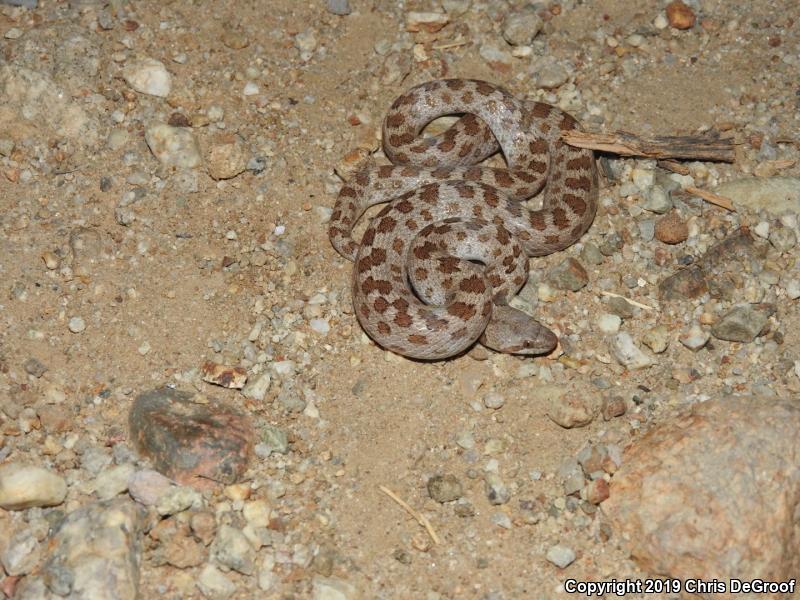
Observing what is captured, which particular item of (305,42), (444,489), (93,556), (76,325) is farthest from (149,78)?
(444,489)

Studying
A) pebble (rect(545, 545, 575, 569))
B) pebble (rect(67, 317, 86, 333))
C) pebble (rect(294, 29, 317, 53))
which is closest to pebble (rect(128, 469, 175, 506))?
pebble (rect(67, 317, 86, 333))

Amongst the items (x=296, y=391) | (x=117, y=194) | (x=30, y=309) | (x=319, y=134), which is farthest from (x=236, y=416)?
(x=319, y=134)

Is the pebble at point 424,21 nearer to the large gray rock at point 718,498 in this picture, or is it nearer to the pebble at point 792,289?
the pebble at point 792,289

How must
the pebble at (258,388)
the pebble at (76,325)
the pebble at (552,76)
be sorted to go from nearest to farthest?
the pebble at (258,388), the pebble at (76,325), the pebble at (552,76)

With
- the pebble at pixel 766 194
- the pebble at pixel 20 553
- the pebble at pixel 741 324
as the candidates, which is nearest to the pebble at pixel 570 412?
the pebble at pixel 741 324

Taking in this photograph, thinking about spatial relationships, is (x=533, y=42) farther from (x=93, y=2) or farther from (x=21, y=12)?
(x=21, y=12)

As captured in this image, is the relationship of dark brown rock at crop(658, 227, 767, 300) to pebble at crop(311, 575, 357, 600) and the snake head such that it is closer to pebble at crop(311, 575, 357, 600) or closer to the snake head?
the snake head
